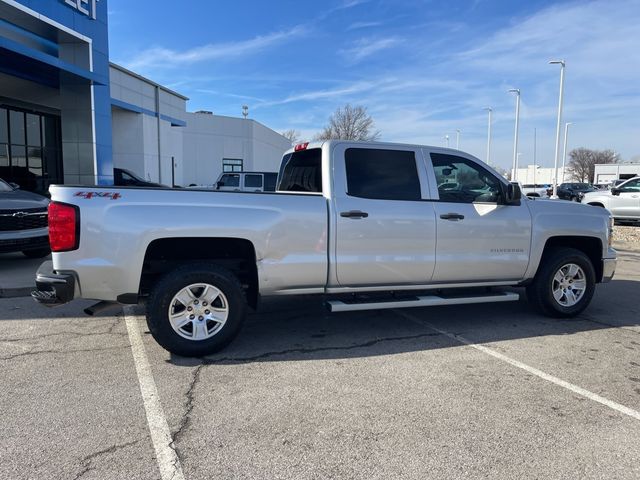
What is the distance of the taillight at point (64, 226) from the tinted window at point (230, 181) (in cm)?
1535

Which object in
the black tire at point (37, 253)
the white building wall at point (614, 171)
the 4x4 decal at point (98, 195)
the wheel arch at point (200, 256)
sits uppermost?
the white building wall at point (614, 171)

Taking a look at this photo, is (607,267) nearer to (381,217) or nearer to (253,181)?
(381,217)

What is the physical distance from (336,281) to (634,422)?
272 cm

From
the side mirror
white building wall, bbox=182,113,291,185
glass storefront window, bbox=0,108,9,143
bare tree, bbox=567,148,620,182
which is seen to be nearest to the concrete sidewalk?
the side mirror

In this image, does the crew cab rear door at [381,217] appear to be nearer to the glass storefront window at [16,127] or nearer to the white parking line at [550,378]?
the white parking line at [550,378]

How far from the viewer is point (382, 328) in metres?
5.62

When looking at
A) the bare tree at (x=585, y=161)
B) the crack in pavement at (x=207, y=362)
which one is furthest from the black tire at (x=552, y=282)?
the bare tree at (x=585, y=161)

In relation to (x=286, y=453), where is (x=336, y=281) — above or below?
above

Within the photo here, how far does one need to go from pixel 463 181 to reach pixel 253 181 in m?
14.6

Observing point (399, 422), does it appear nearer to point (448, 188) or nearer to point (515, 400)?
point (515, 400)

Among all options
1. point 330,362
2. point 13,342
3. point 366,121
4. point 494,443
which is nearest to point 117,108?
point 13,342

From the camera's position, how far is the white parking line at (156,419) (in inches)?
111

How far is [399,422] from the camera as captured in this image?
341 centimetres

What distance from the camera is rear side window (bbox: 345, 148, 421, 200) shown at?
5.18m
